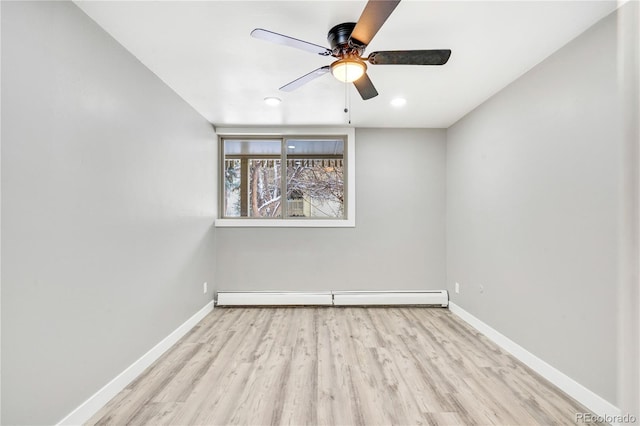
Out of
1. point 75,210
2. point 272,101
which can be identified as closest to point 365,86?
point 272,101

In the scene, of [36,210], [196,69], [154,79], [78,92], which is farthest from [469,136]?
[36,210]

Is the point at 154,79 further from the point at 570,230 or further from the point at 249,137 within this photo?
the point at 570,230

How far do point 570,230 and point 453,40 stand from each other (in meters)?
1.51

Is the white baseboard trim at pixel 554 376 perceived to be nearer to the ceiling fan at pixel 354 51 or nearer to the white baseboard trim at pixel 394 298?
the white baseboard trim at pixel 394 298

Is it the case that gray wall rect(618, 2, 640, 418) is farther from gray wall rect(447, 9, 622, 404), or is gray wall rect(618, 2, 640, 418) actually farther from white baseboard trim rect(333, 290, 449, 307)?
white baseboard trim rect(333, 290, 449, 307)

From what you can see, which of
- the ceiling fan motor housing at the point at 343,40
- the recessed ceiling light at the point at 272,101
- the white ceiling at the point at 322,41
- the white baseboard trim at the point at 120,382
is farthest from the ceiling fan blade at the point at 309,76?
the white baseboard trim at the point at 120,382

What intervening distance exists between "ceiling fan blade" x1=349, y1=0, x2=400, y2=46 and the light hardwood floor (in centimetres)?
215

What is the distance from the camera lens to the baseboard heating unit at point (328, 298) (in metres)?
3.85

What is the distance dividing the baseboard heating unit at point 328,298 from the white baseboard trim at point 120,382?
84 cm

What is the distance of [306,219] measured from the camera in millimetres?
3961

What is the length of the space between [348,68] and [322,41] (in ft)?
1.17

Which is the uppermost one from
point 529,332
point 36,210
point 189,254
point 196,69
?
point 196,69

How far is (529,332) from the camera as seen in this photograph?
2.37m

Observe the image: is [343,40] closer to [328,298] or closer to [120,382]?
[120,382]
